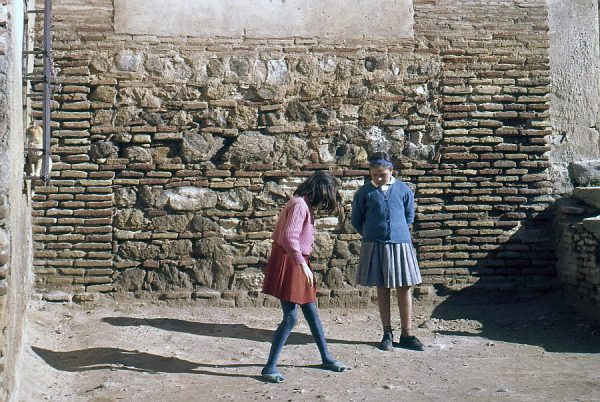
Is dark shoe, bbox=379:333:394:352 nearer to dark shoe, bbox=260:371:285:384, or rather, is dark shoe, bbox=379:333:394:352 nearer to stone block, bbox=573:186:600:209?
dark shoe, bbox=260:371:285:384

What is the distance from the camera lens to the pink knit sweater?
16.3ft

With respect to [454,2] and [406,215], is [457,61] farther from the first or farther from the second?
[406,215]

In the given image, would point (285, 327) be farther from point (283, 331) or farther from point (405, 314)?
point (405, 314)

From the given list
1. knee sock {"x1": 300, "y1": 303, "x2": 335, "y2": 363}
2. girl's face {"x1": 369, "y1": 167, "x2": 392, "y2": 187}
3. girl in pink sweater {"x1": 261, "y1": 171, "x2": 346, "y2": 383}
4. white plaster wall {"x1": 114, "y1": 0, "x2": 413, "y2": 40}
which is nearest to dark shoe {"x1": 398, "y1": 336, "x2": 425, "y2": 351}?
→ knee sock {"x1": 300, "y1": 303, "x2": 335, "y2": 363}

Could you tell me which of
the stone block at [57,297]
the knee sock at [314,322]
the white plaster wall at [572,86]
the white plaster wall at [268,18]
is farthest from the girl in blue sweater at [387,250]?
the stone block at [57,297]

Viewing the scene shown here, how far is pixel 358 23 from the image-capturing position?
23.9ft

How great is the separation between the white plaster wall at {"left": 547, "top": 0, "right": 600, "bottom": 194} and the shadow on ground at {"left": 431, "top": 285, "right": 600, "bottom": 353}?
1074mm

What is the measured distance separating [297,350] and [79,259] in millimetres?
2188

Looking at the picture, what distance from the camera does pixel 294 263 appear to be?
498cm

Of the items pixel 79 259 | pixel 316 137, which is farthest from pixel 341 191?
pixel 79 259

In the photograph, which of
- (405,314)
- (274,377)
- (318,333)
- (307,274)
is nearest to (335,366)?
(318,333)

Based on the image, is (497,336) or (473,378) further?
(497,336)

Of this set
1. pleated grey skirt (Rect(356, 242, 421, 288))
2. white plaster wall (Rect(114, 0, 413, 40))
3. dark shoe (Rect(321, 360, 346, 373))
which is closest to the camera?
dark shoe (Rect(321, 360, 346, 373))

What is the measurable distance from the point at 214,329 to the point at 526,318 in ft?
8.62
